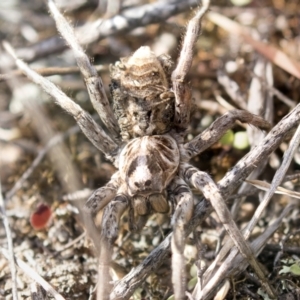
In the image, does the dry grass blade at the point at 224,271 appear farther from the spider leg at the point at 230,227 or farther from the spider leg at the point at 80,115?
the spider leg at the point at 80,115

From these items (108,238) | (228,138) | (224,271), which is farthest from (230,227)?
(228,138)

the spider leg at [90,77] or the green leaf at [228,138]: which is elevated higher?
the spider leg at [90,77]

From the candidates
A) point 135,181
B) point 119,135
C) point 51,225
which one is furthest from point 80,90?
point 135,181

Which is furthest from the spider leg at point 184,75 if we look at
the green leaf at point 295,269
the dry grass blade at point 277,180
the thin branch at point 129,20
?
the green leaf at point 295,269

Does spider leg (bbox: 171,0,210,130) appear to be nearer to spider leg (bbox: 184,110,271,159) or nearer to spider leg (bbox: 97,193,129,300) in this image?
spider leg (bbox: 184,110,271,159)

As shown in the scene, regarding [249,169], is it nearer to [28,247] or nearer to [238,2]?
[28,247]

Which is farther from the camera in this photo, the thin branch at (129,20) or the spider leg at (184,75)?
the thin branch at (129,20)

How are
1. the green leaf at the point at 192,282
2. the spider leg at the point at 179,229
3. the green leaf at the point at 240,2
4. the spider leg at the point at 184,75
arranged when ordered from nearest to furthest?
1. the spider leg at the point at 179,229
2. the green leaf at the point at 192,282
3. the spider leg at the point at 184,75
4. the green leaf at the point at 240,2
